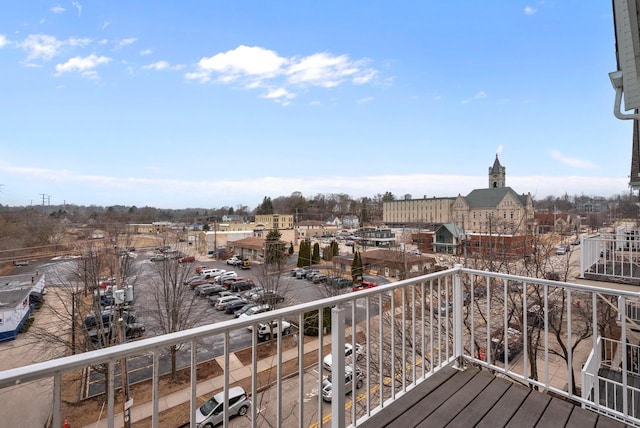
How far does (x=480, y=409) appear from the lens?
74.1 inches

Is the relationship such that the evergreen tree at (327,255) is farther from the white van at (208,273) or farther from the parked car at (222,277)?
the white van at (208,273)

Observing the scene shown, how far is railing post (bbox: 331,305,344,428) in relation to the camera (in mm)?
1593

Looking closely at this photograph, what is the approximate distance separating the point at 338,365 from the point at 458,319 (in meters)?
1.32

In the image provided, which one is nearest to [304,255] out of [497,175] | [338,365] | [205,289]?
[205,289]

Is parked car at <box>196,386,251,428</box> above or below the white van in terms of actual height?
above

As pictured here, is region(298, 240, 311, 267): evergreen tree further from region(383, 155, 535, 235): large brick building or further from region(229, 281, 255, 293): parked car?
region(383, 155, 535, 235): large brick building

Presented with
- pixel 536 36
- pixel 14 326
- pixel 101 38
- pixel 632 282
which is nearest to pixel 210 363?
pixel 14 326

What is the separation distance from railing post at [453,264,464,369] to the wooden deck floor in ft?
0.89

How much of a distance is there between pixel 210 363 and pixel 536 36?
1312cm

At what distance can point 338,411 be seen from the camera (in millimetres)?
1630

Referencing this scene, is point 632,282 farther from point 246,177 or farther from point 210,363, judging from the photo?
point 246,177

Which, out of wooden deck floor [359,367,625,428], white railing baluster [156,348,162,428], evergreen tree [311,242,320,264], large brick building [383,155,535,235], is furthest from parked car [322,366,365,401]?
large brick building [383,155,535,235]

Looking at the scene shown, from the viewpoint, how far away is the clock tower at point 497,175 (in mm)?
42531

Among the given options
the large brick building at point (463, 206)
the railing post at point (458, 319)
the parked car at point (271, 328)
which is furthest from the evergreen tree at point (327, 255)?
the railing post at point (458, 319)
